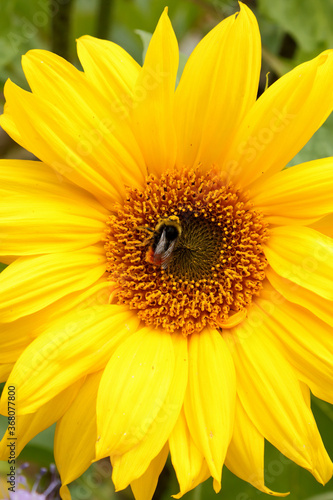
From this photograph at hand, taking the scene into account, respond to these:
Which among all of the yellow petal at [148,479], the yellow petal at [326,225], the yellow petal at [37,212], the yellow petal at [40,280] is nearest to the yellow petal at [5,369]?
the yellow petal at [40,280]

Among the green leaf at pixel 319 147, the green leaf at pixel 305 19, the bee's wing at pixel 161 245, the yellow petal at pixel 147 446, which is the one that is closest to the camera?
the yellow petal at pixel 147 446

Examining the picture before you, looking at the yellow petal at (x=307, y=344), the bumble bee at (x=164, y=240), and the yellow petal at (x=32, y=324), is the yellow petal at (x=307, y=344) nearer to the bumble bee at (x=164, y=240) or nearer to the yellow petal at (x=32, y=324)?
the bumble bee at (x=164, y=240)

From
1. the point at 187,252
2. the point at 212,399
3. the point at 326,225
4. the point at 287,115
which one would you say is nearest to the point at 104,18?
the point at 187,252

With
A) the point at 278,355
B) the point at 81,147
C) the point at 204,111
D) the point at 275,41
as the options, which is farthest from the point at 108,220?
the point at 275,41

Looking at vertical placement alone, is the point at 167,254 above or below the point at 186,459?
above

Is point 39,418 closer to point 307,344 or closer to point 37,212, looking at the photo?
point 37,212

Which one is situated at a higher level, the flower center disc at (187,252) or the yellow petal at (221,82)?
the yellow petal at (221,82)

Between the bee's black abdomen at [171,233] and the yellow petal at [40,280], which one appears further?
the bee's black abdomen at [171,233]

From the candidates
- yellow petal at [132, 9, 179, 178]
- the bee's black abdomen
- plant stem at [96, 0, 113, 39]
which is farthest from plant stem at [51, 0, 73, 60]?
the bee's black abdomen
